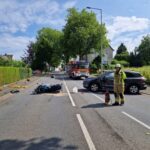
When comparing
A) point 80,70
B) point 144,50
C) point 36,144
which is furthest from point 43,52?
point 36,144

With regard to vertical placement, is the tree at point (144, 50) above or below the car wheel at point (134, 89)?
above

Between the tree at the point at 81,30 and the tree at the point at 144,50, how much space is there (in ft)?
108

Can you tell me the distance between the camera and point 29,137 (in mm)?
10211

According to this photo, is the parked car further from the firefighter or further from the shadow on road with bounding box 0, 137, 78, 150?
the shadow on road with bounding box 0, 137, 78, 150

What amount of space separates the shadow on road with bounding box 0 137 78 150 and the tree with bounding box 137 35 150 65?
10568 centimetres

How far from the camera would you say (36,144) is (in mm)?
9305

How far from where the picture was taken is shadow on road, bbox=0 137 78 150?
8898mm

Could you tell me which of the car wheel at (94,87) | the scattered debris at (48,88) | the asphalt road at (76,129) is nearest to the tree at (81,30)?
the car wheel at (94,87)

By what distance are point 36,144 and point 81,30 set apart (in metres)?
73.2

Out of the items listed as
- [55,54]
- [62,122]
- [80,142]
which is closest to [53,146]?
[80,142]

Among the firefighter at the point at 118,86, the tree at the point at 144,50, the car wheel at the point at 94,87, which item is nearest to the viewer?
the firefighter at the point at 118,86

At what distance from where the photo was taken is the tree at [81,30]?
270 feet

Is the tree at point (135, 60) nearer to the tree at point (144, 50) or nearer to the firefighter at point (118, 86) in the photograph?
the tree at point (144, 50)

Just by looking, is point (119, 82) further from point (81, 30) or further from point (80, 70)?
point (81, 30)
